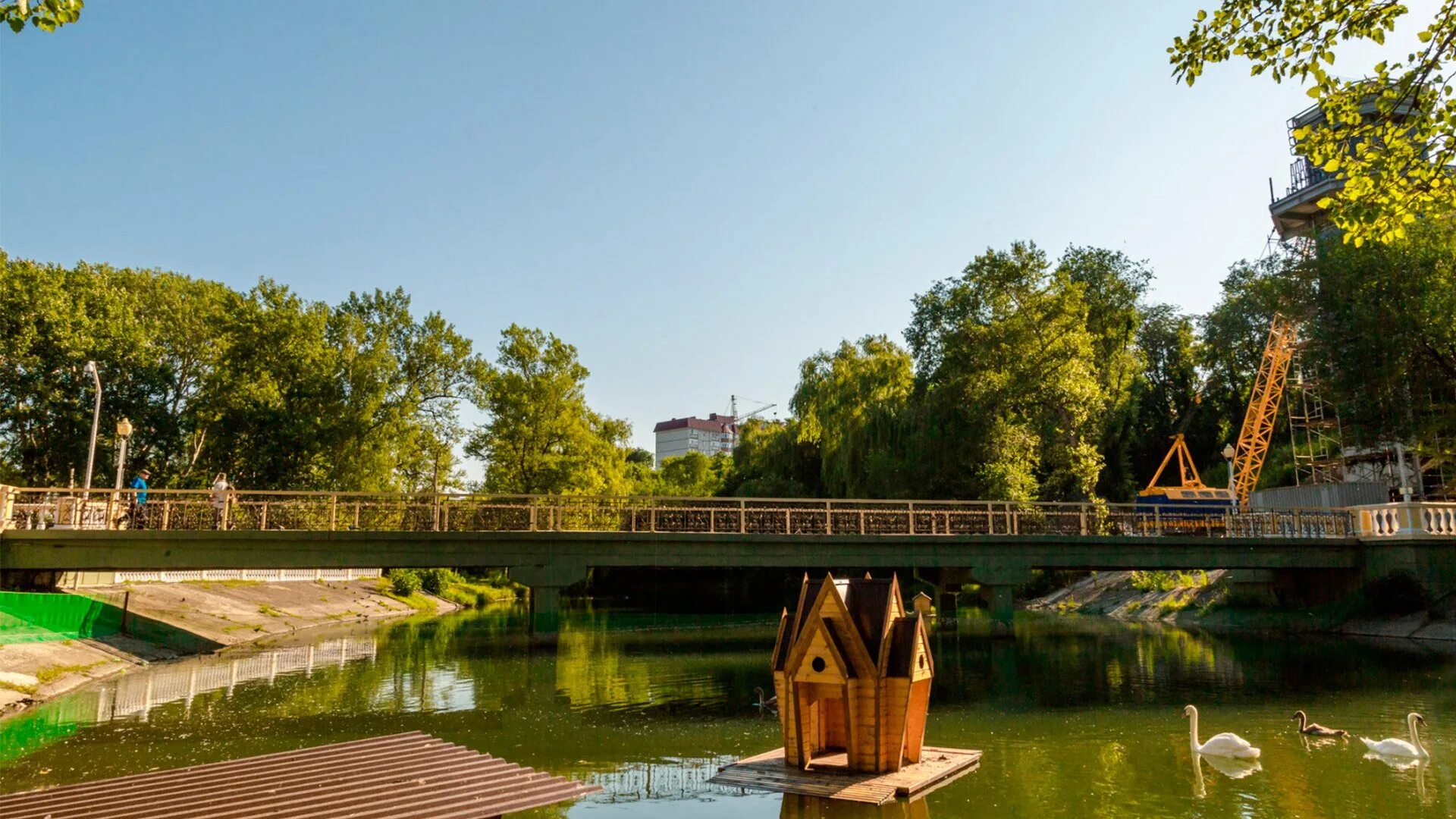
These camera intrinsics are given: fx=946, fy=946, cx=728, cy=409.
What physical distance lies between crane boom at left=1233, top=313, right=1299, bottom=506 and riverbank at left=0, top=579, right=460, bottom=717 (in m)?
44.3

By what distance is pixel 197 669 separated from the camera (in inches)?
933

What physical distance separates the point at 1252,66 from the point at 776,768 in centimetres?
981

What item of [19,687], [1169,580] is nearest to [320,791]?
[19,687]

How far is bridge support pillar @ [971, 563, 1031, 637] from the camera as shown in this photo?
29.6 metres

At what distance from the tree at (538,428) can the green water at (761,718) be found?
14394mm

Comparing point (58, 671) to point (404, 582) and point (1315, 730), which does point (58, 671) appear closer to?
point (1315, 730)

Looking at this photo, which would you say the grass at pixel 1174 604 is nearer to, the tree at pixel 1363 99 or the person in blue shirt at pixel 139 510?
the tree at pixel 1363 99

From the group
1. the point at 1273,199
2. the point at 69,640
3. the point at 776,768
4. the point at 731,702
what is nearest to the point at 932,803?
the point at 776,768

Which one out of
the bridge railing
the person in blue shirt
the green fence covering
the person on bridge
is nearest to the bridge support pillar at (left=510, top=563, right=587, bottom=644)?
the bridge railing

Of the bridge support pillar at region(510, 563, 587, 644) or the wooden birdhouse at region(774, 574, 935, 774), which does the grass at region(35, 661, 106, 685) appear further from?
the wooden birdhouse at region(774, 574, 935, 774)

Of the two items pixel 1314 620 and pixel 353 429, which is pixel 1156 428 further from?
pixel 353 429

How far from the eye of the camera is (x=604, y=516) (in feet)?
94.1

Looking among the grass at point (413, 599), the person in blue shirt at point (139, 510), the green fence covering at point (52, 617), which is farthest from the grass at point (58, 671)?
the grass at point (413, 599)

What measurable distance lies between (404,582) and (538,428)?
15652 mm
